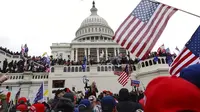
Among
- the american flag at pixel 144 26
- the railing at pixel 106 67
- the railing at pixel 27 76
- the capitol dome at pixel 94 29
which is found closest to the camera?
the american flag at pixel 144 26

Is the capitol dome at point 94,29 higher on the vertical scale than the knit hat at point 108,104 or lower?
higher

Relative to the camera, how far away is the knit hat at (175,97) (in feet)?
3.83

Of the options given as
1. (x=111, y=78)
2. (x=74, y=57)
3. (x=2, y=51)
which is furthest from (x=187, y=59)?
(x=74, y=57)

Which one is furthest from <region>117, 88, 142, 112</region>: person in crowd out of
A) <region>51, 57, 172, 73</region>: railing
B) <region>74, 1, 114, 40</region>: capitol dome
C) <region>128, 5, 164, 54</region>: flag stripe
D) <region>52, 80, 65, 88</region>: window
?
<region>74, 1, 114, 40</region>: capitol dome

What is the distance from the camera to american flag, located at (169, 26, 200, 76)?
17.0 ft

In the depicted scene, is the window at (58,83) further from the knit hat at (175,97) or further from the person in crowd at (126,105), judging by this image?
the knit hat at (175,97)

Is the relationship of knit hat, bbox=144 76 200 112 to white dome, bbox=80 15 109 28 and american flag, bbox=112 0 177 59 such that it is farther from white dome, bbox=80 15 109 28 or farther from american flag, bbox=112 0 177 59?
white dome, bbox=80 15 109 28

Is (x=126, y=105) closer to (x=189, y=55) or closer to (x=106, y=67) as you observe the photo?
(x=189, y=55)

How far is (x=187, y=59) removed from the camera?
5891 millimetres

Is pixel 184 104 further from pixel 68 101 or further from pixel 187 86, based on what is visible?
pixel 68 101

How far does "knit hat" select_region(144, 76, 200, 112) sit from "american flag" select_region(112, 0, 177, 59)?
439 centimetres

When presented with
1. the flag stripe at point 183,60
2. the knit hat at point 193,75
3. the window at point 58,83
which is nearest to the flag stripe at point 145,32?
the flag stripe at point 183,60

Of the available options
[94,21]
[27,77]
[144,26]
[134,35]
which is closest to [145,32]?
[144,26]

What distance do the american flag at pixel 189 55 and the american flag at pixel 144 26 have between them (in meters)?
0.79
